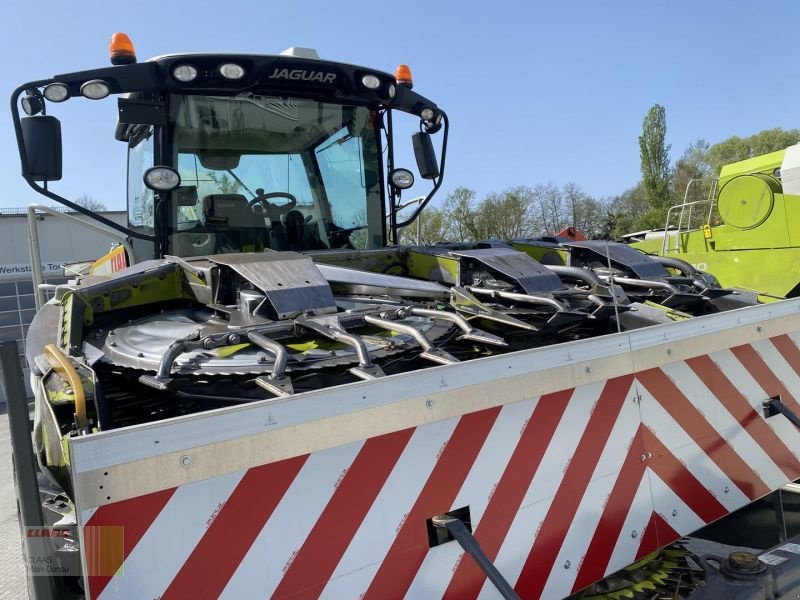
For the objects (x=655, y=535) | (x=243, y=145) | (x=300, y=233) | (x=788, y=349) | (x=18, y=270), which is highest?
(x=243, y=145)

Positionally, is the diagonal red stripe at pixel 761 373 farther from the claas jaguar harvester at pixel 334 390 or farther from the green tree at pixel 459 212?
the green tree at pixel 459 212

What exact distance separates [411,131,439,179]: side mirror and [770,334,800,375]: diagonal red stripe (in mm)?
2561

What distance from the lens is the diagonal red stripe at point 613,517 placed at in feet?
7.34

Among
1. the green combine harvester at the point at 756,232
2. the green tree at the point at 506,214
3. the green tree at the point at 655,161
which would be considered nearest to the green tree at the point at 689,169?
the green tree at the point at 655,161

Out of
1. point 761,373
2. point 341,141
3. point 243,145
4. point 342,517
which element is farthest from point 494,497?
point 341,141

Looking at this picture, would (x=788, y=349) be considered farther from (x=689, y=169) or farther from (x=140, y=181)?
(x=689, y=169)

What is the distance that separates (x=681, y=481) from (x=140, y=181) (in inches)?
149


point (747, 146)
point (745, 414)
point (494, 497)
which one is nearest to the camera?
point (494, 497)

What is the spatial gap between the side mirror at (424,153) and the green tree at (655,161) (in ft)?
120

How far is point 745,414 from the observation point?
2824 mm

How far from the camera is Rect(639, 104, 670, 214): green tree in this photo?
130ft

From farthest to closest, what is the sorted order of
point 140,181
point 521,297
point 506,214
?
1. point 506,214
2. point 140,181
3. point 521,297

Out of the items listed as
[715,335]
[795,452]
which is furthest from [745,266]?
[715,335]

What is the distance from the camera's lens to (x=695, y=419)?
2.62 metres
